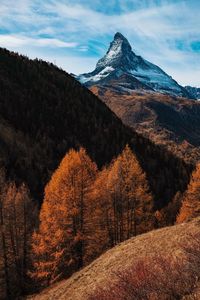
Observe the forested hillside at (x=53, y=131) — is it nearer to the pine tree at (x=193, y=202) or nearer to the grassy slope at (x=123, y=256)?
the pine tree at (x=193, y=202)

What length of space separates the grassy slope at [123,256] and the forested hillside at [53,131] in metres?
70.2

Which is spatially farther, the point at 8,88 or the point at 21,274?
the point at 8,88

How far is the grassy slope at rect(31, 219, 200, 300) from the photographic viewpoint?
32.9 metres


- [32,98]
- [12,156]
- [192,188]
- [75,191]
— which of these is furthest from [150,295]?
[32,98]

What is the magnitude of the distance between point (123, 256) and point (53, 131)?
109614mm

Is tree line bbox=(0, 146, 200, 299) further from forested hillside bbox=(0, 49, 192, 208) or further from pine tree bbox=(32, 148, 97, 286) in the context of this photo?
forested hillside bbox=(0, 49, 192, 208)

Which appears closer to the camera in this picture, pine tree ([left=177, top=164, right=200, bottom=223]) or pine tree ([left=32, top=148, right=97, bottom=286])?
pine tree ([left=32, top=148, right=97, bottom=286])

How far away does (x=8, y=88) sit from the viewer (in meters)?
155

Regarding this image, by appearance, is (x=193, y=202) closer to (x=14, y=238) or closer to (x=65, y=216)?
(x=65, y=216)

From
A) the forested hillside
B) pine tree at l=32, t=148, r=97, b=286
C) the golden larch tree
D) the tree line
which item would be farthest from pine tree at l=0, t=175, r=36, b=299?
the forested hillside

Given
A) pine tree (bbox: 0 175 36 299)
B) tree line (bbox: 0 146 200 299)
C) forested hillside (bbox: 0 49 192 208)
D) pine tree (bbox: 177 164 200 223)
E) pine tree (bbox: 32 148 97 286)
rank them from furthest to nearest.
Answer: forested hillside (bbox: 0 49 192 208) → pine tree (bbox: 177 164 200 223) → pine tree (bbox: 0 175 36 299) → tree line (bbox: 0 146 200 299) → pine tree (bbox: 32 148 97 286)

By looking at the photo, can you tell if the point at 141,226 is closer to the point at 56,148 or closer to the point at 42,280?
the point at 42,280

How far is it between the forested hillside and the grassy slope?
7018 centimetres

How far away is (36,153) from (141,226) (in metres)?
61.2
